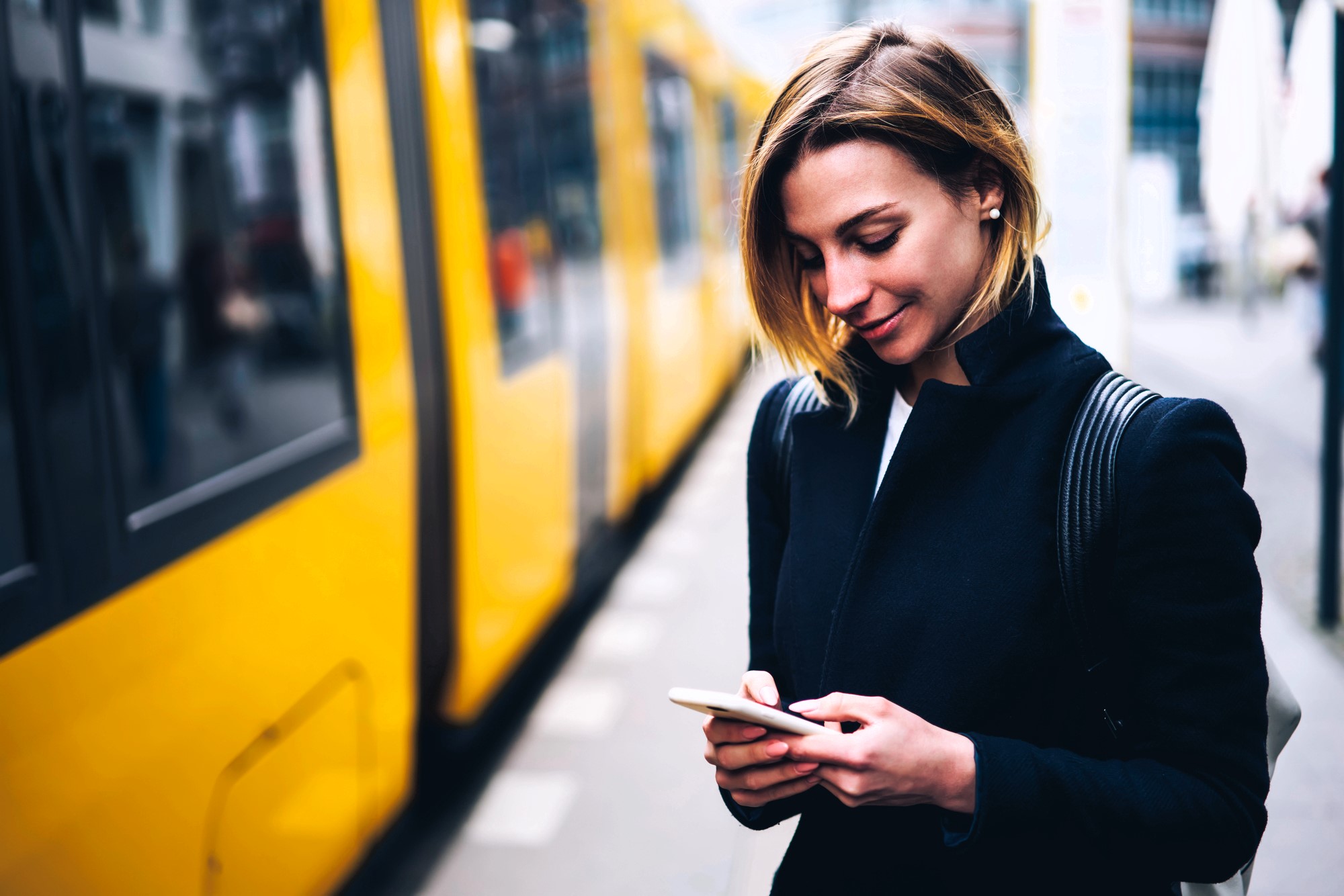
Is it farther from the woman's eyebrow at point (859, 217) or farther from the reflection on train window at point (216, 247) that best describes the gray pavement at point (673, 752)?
the reflection on train window at point (216, 247)

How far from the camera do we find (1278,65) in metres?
5.38

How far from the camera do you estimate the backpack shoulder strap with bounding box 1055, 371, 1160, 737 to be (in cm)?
109

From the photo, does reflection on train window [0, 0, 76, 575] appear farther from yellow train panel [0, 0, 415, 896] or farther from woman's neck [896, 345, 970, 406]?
woman's neck [896, 345, 970, 406]

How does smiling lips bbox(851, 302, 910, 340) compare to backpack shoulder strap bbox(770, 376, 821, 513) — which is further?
backpack shoulder strap bbox(770, 376, 821, 513)

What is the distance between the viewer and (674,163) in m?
7.83

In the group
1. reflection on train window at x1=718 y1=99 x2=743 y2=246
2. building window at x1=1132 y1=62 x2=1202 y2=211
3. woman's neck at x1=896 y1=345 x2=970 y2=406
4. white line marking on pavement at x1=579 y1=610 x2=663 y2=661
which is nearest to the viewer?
woman's neck at x1=896 y1=345 x2=970 y2=406

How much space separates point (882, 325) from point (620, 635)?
4.06 m

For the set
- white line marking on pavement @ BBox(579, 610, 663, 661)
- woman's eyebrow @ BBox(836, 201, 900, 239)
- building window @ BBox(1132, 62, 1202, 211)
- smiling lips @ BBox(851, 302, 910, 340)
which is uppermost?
building window @ BBox(1132, 62, 1202, 211)

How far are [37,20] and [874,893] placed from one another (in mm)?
1744

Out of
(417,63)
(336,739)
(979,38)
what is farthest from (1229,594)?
(979,38)

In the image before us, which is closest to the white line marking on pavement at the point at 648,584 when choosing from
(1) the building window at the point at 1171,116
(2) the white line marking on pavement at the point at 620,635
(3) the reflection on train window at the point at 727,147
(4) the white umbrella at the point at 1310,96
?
(2) the white line marking on pavement at the point at 620,635

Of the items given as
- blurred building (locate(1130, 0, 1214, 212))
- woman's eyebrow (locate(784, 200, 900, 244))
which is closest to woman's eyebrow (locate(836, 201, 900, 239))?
woman's eyebrow (locate(784, 200, 900, 244))

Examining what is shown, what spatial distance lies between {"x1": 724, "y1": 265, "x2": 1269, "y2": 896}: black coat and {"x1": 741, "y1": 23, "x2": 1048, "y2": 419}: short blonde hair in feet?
0.24

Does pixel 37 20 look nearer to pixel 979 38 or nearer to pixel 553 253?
pixel 553 253
